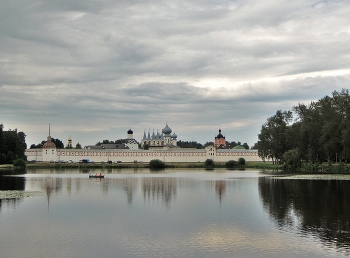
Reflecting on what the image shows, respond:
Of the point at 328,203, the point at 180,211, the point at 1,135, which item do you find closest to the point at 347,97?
the point at 328,203

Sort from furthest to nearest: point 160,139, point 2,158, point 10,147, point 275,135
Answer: point 160,139
point 10,147
point 2,158
point 275,135

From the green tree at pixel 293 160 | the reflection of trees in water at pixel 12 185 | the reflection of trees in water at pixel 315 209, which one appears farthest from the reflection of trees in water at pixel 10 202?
the green tree at pixel 293 160

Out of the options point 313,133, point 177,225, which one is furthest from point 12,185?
point 313,133

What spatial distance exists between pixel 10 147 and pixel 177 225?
265 ft

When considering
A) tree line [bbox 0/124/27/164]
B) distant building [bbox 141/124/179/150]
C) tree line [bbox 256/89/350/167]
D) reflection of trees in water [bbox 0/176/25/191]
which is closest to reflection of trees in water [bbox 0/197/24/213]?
reflection of trees in water [bbox 0/176/25/191]

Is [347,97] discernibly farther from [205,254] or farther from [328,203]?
[205,254]

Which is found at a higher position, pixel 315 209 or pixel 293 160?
pixel 293 160

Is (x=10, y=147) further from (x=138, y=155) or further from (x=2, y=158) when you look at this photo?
(x=138, y=155)

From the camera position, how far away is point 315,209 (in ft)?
92.0

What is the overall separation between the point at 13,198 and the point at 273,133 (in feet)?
185

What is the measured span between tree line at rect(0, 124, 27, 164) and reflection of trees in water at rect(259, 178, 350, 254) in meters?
64.7

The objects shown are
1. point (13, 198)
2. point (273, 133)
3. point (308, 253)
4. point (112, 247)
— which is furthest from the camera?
point (273, 133)

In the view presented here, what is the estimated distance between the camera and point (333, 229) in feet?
70.8

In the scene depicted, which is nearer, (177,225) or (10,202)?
(177,225)
